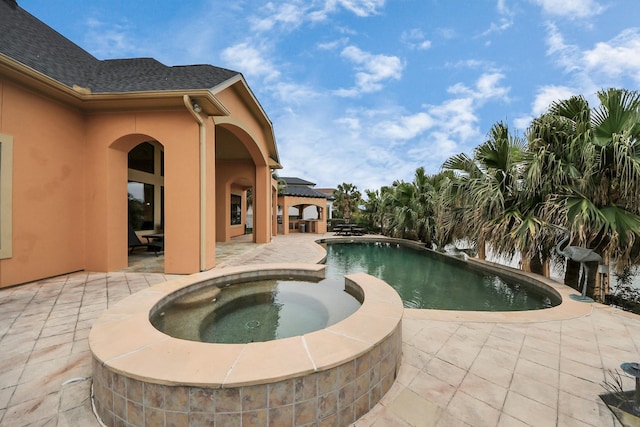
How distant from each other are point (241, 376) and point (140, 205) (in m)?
Answer: 10.0

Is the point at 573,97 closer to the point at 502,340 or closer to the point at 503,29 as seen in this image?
the point at 502,340

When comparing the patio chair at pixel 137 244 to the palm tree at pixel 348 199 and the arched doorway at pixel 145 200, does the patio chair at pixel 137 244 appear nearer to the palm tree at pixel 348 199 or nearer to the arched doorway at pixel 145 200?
the arched doorway at pixel 145 200

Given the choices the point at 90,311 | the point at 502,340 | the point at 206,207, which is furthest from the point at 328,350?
the point at 206,207

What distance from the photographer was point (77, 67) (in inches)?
258

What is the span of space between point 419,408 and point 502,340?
6.17 ft

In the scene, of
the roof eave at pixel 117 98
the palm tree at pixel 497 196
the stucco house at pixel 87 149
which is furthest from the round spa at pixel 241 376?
the palm tree at pixel 497 196

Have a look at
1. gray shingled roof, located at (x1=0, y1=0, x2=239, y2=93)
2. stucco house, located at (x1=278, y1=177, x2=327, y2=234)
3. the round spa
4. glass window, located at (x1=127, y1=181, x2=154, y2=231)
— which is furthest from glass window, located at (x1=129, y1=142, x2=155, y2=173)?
stucco house, located at (x1=278, y1=177, x2=327, y2=234)

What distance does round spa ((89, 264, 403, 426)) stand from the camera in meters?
1.62

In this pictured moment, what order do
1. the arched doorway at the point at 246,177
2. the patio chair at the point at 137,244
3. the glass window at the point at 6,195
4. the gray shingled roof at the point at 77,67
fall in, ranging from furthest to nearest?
1. the arched doorway at the point at 246,177
2. the patio chair at the point at 137,244
3. the gray shingled roof at the point at 77,67
4. the glass window at the point at 6,195

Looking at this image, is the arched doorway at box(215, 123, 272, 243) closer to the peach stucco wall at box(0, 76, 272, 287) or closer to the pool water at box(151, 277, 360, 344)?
the peach stucco wall at box(0, 76, 272, 287)

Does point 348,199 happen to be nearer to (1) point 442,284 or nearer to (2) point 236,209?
(2) point 236,209

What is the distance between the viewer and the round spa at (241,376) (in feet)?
5.31

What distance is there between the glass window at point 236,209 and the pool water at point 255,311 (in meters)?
11.9

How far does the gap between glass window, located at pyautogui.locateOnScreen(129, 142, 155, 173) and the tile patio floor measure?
5872 mm
